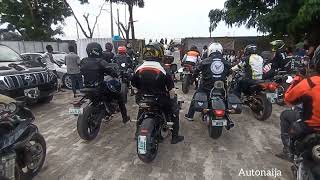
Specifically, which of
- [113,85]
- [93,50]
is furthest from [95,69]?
[113,85]

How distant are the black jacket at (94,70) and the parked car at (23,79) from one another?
2.31 metres

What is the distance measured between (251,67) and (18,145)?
5.56m

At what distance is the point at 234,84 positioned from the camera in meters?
8.66

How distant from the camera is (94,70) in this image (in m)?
6.54

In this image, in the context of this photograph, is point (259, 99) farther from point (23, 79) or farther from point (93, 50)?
point (23, 79)

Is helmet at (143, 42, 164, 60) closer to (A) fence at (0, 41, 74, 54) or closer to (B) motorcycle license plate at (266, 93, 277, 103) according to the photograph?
(B) motorcycle license plate at (266, 93, 277, 103)

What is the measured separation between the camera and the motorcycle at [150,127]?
16.1ft

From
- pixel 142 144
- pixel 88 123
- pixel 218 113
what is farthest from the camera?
pixel 88 123

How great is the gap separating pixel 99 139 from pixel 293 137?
3.74 metres

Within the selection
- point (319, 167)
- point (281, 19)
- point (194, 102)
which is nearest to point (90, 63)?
point (194, 102)

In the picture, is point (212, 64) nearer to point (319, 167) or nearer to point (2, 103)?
point (319, 167)

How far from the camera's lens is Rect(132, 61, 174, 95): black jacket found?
17.6 feet

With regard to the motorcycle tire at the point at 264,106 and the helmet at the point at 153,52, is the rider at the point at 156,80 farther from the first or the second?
the motorcycle tire at the point at 264,106

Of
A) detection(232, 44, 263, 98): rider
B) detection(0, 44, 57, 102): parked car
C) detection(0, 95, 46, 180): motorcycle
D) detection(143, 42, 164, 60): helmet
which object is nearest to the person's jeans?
detection(0, 44, 57, 102): parked car
